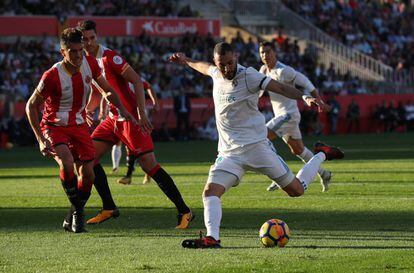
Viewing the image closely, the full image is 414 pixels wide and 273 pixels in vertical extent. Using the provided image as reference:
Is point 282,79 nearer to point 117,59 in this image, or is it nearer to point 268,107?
point 117,59

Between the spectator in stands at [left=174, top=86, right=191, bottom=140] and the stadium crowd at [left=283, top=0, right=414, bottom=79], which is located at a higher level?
the stadium crowd at [left=283, top=0, right=414, bottom=79]

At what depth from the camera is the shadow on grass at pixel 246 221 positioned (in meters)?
12.4

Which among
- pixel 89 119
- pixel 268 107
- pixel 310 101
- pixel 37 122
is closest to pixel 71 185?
pixel 37 122

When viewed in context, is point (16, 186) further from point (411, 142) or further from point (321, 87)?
A: point (321, 87)

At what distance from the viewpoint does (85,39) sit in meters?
13.8

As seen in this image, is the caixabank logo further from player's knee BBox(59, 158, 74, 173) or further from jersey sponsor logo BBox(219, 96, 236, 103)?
jersey sponsor logo BBox(219, 96, 236, 103)

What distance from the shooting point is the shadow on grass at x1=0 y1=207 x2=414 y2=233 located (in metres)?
12.4

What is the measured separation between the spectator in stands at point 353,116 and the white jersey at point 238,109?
112 feet

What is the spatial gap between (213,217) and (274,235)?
2.11 ft

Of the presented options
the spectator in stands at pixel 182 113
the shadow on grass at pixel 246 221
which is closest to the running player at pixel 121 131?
the shadow on grass at pixel 246 221

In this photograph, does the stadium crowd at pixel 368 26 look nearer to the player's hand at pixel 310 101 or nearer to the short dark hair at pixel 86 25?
the short dark hair at pixel 86 25

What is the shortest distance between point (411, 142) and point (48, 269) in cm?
2723

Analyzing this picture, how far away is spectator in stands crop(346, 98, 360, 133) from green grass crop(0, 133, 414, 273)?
2300 cm

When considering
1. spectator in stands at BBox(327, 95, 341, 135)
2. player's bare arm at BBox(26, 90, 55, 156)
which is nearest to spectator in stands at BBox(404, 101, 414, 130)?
spectator in stands at BBox(327, 95, 341, 135)
